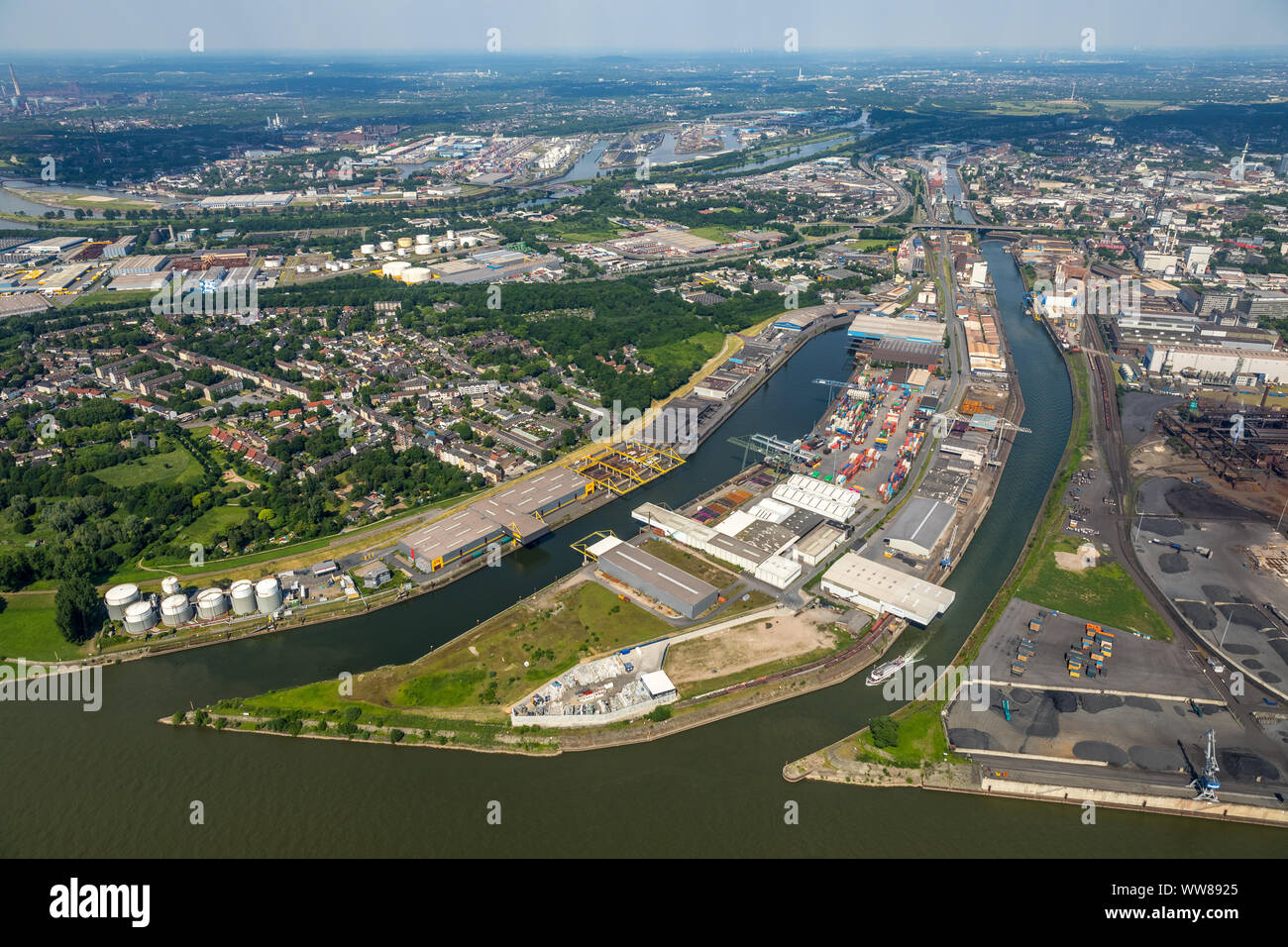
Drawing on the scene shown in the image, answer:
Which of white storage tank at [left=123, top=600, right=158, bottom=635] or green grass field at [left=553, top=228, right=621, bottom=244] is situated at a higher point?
green grass field at [left=553, top=228, right=621, bottom=244]

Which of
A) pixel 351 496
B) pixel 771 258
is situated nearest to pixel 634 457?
pixel 351 496

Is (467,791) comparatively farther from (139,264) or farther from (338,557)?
(139,264)

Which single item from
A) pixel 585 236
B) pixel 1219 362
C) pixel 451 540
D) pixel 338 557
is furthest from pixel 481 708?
pixel 585 236

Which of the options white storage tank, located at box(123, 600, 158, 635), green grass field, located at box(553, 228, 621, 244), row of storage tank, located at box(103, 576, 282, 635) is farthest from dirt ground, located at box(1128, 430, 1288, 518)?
green grass field, located at box(553, 228, 621, 244)

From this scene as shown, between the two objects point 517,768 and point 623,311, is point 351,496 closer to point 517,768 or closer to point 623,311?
point 517,768

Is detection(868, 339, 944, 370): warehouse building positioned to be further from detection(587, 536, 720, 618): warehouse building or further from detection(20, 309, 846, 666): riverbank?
detection(587, 536, 720, 618): warehouse building

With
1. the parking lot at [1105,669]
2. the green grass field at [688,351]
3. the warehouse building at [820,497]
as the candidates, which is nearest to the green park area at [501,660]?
the warehouse building at [820,497]
